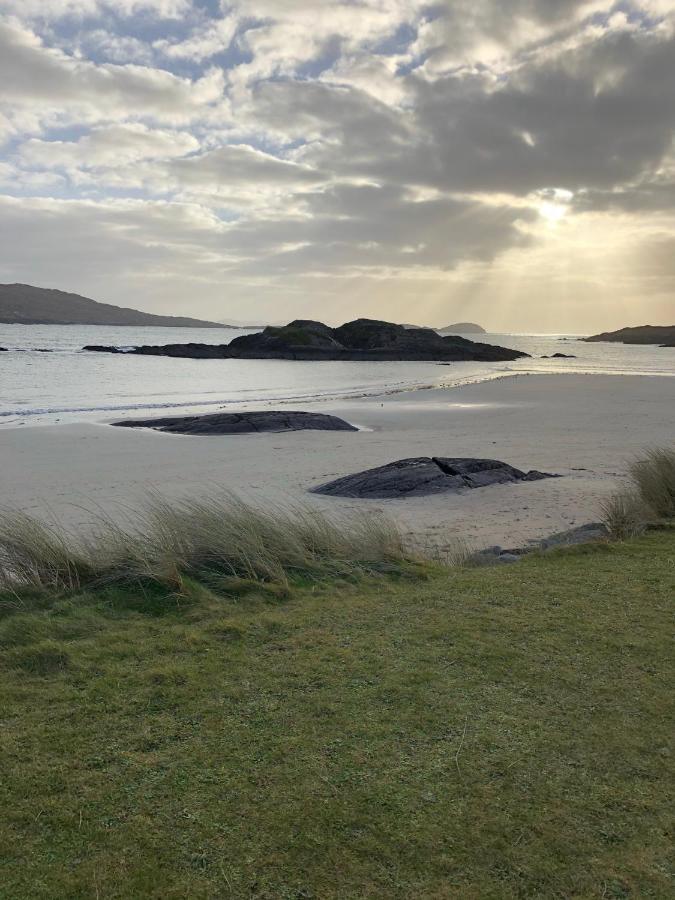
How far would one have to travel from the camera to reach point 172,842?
2617mm

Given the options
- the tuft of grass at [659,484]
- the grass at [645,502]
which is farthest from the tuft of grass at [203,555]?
the tuft of grass at [659,484]

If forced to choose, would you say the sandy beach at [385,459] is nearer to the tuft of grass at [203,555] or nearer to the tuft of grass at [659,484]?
the tuft of grass at [659,484]

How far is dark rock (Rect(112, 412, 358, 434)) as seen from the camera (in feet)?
71.7

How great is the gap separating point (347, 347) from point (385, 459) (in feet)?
287

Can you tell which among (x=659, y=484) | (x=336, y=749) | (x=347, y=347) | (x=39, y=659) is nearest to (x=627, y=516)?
(x=659, y=484)

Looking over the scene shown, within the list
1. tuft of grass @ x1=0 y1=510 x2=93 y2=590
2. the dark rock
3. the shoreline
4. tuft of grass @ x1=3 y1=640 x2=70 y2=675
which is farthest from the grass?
the shoreline

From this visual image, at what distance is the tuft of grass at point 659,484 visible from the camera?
8750mm

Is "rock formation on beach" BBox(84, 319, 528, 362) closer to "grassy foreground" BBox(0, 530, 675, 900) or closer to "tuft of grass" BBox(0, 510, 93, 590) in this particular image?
"tuft of grass" BBox(0, 510, 93, 590)

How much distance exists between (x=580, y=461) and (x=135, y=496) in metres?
10.1

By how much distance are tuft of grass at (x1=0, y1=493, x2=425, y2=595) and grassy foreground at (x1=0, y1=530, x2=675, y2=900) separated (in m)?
0.53

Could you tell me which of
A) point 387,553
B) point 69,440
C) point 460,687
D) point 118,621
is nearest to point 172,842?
point 460,687

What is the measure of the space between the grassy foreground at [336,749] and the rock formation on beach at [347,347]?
86.6 meters

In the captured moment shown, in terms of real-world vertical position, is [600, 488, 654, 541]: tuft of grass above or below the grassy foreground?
above

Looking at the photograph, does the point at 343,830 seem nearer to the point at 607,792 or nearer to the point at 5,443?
the point at 607,792
